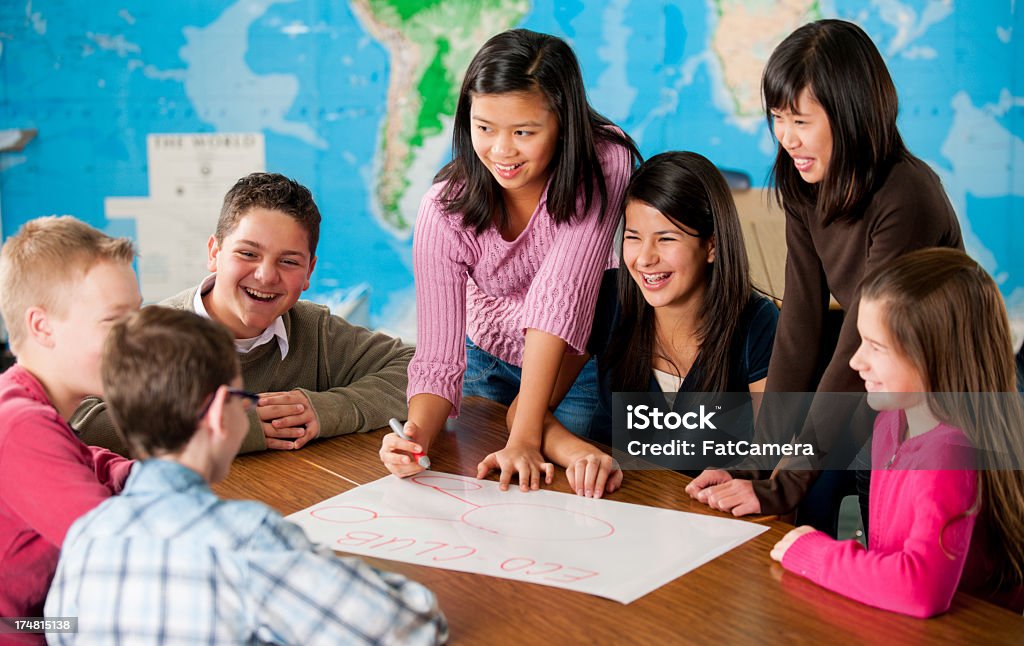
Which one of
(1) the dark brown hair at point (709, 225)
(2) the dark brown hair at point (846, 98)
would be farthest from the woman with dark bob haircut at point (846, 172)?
(1) the dark brown hair at point (709, 225)

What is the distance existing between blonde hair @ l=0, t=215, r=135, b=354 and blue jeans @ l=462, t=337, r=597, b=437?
799 mm

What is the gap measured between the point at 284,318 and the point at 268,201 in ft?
0.64

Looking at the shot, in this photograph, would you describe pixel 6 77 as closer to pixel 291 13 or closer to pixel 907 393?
pixel 291 13

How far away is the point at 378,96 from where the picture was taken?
386 cm

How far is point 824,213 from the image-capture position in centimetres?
133

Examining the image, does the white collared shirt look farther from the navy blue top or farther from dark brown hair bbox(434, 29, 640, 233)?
the navy blue top

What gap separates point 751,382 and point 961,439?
55 cm

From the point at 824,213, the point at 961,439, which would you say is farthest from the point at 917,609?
the point at 824,213

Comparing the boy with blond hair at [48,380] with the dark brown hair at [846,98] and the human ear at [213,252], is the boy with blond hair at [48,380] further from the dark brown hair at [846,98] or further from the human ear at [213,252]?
the dark brown hair at [846,98]

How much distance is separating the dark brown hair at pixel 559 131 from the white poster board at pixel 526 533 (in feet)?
1.53

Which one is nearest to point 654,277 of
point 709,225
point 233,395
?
point 709,225

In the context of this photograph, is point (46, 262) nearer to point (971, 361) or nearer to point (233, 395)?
point (233, 395)

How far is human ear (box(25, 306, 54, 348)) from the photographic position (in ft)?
3.29

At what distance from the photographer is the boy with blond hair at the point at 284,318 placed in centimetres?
145
